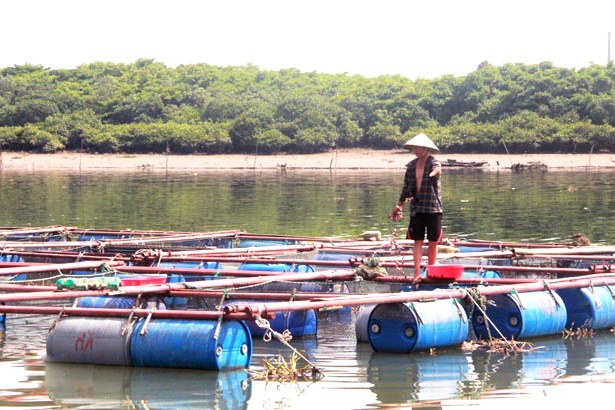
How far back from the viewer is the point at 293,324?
15.6 metres

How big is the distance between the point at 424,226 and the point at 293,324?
219cm

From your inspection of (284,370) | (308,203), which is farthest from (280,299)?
(308,203)

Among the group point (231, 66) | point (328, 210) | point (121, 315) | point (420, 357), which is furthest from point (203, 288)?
point (231, 66)

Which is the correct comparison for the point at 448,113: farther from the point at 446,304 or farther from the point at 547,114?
the point at 446,304

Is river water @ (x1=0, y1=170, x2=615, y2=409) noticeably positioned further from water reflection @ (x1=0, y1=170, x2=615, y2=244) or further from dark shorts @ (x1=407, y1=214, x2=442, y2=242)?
dark shorts @ (x1=407, y1=214, x2=442, y2=242)

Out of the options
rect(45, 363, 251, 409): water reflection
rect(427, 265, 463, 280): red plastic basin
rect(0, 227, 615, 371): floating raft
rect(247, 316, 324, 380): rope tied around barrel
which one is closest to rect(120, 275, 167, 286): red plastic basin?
rect(0, 227, 615, 371): floating raft

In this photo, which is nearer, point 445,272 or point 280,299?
point 280,299

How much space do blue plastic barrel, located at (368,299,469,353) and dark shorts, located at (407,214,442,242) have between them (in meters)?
1.15

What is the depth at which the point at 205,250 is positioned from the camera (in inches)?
815

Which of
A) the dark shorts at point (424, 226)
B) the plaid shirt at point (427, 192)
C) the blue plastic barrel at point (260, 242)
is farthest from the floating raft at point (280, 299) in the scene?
the blue plastic barrel at point (260, 242)

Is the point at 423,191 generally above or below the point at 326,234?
above

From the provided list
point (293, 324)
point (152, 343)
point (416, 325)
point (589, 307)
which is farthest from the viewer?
point (589, 307)

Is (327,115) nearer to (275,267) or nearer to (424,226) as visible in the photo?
(275,267)

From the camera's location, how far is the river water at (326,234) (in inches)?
487
